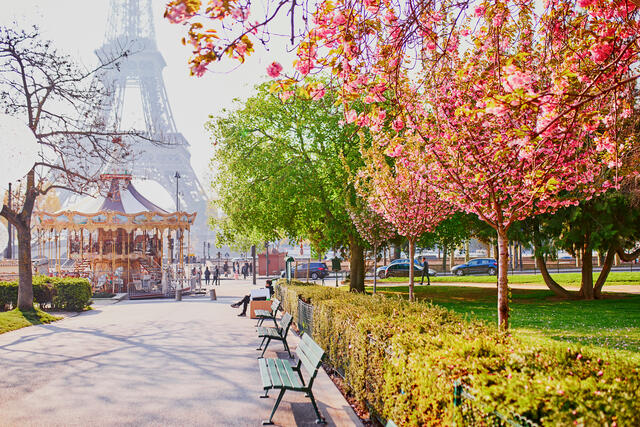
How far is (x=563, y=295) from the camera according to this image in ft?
84.1

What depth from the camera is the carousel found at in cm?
3231

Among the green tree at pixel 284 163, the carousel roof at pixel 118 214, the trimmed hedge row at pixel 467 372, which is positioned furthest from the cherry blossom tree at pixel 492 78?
the carousel roof at pixel 118 214

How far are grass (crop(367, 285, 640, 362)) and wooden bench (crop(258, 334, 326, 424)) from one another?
199 centimetres

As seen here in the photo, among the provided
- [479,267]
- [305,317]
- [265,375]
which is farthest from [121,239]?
[265,375]

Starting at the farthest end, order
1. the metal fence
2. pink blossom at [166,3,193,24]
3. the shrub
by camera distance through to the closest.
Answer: the shrub → the metal fence → pink blossom at [166,3,193,24]

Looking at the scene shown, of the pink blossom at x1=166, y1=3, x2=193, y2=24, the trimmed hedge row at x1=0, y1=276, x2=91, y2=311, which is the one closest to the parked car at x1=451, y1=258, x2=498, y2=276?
the trimmed hedge row at x1=0, y1=276, x2=91, y2=311

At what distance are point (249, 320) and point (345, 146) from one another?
909cm

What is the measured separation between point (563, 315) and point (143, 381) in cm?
1477

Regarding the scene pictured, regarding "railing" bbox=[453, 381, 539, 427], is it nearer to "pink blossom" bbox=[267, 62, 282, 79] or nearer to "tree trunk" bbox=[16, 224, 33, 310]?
"pink blossom" bbox=[267, 62, 282, 79]

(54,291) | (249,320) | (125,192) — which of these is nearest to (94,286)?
(125,192)

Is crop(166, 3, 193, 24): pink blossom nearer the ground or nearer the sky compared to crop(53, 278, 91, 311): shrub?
nearer the sky

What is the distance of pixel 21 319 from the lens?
17.2 m

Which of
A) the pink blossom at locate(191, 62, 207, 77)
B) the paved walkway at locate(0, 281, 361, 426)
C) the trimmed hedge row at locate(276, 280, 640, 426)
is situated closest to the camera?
the trimmed hedge row at locate(276, 280, 640, 426)

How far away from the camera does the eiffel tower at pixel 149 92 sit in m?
102
